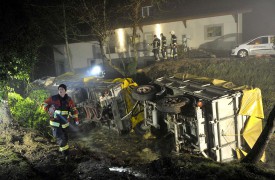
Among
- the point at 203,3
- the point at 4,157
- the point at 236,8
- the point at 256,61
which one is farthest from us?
the point at 203,3

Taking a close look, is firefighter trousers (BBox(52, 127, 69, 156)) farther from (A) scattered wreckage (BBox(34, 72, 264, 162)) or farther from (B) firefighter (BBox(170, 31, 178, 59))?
(B) firefighter (BBox(170, 31, 178, 59))

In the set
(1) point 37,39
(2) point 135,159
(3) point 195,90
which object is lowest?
(2) point 135,159

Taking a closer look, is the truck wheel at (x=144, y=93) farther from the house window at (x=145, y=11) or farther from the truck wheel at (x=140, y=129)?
the house window at (x=145, y=11)

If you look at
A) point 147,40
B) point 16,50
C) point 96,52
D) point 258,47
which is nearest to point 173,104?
point 16,50

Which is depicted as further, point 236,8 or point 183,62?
point 236,8

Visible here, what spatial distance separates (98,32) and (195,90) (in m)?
11.0

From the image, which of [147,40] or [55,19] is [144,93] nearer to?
[147,40]

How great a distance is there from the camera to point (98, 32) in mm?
17906

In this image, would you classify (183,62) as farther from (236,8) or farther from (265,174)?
(265,174)

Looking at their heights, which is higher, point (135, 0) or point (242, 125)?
point (135, 0)

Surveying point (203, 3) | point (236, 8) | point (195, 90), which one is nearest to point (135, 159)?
point (195, 90)

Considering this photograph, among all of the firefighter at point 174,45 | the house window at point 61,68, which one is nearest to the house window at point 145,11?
the firefighter at point 174,45

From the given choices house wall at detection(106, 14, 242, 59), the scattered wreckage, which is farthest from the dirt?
house wall at detection(106, 14, 242, 59)

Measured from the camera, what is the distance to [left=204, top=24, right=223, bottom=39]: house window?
21.6m
